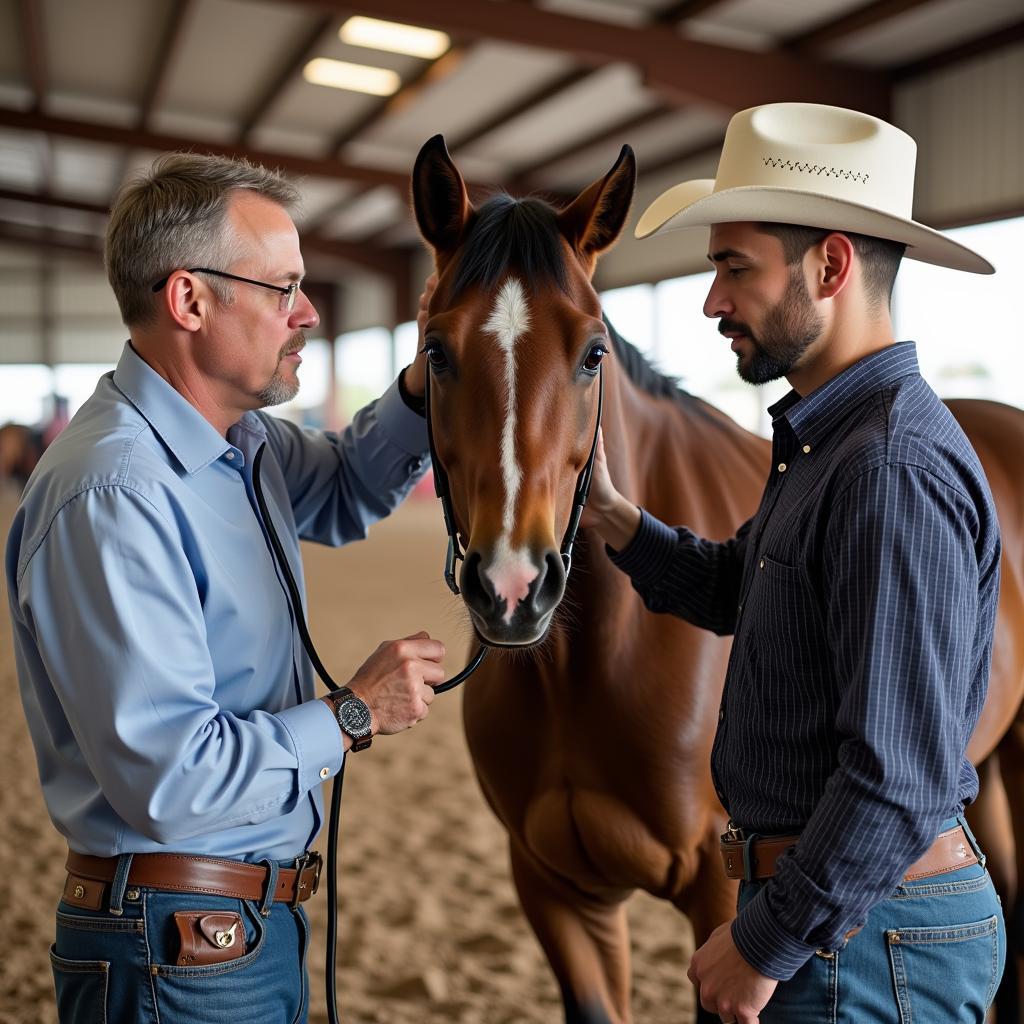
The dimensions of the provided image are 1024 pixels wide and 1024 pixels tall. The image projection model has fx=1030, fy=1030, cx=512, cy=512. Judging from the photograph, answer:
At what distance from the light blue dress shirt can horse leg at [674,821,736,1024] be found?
0.71 metres

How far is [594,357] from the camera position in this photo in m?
1.45

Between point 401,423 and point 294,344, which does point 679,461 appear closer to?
point 401,423

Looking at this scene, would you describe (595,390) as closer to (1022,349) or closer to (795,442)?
(795,442)

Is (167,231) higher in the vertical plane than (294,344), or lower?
higher

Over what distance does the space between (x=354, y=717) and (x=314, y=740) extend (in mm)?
63

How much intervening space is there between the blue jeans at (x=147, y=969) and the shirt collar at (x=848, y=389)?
3.09ft

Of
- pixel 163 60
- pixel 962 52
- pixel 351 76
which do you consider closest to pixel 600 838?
pixel 962 52

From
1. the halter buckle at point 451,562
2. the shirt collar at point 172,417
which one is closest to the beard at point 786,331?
the halter buckle at point 451,562

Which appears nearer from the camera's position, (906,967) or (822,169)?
(906,967)

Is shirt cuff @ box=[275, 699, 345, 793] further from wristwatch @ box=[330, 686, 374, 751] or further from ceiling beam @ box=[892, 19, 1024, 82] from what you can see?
ceiling beam @ box=[892, 19, 1024, 82]

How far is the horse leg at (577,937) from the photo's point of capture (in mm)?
1997

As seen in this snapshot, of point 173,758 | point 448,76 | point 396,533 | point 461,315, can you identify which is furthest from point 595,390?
point 396,533

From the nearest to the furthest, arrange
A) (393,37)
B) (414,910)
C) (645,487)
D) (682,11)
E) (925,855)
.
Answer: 1. (925,855)
2. (645,487)
3. (414,910)
4. (682,11)
5. (393,37)

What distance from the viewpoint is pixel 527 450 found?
132 cm
